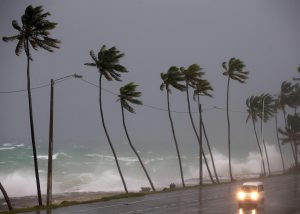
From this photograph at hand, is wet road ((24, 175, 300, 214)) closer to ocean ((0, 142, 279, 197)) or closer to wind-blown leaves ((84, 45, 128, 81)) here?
wind-blown leaves ((84, 45, 128, 81))

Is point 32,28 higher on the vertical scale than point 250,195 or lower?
higher

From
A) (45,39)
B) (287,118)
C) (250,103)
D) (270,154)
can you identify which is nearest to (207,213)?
(45,39)

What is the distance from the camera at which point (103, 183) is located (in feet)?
352

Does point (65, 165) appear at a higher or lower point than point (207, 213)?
higher

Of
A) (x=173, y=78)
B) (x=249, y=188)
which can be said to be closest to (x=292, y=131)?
(x=173, y=78)

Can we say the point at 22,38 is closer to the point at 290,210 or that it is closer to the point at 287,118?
the point at 290,210

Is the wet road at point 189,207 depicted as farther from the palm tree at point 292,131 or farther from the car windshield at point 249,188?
the palm tree at point 292,131

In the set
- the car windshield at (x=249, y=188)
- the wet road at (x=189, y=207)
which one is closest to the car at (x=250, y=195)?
the car windshield at (x=249, y=188)

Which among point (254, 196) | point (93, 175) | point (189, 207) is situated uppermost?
point (93, 175)

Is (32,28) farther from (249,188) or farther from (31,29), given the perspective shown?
(249,188)

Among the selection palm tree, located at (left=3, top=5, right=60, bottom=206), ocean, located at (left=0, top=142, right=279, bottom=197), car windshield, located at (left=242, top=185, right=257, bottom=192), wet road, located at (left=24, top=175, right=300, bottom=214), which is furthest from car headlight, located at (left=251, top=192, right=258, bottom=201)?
ocean, located at (left=0, top=142, right=279, bottom=197)

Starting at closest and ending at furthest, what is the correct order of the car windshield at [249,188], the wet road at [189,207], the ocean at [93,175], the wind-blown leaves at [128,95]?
the wet road at [189,207], the car windshield at [249,188], the wind-blown leaves at [128,95], the ocean at [93,175]

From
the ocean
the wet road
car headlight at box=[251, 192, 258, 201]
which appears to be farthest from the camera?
the ocean

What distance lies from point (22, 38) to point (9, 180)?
77.3 metres
